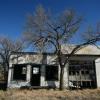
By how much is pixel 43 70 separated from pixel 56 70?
5.78 feet

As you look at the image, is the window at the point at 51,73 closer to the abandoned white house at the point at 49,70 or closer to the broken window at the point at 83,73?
the abandoned white house at the point at 49,70

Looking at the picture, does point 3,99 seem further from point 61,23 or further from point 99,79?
point 99,79

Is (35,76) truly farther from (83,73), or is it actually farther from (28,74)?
(83,73)

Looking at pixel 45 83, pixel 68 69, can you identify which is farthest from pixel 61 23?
pixel 45 83

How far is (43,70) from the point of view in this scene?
76.4 ft

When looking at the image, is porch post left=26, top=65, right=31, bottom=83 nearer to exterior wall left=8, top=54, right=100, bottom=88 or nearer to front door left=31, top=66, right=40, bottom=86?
exterior wall left=8, top=54, right=100, bottom=88

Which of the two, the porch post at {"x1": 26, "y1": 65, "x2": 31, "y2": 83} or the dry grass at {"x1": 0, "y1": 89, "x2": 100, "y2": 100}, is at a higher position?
the porch post at {"x1": 26, "y1": 65, "x2": 31, "y2": 83}

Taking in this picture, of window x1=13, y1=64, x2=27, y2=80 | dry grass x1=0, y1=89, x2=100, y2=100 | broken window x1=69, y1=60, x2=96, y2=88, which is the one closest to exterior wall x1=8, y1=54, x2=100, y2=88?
window x1=13, y1=64, x2=27, y2=80

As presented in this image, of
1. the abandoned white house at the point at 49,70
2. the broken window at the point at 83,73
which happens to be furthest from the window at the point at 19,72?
the broken window at the point at 83,73

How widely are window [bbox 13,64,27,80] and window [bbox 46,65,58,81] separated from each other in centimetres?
298

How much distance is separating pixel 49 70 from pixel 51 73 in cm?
47

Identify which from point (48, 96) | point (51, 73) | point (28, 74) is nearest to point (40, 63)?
A: point (51, 73)

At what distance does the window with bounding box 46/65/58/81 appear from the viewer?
2320cm

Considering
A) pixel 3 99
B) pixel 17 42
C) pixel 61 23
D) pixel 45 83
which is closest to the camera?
pixel 3 99
